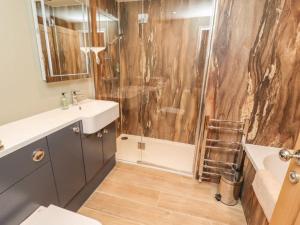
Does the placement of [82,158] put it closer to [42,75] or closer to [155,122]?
[42,75]

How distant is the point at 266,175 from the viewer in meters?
1.33

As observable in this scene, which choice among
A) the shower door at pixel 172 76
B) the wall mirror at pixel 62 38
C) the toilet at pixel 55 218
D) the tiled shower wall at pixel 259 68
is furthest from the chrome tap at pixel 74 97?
the tiled shower wall at pixel 259 68

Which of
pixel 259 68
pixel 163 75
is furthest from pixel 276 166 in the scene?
pixel 163 75

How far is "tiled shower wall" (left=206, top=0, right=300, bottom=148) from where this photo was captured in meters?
1.55

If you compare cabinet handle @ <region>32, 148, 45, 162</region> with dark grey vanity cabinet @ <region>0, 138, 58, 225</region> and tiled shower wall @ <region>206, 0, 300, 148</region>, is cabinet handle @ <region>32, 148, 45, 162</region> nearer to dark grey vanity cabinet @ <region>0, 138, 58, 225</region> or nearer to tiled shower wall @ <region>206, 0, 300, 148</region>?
dark grey vanity cabinet @ <region>0, 138, 58, 225</region>

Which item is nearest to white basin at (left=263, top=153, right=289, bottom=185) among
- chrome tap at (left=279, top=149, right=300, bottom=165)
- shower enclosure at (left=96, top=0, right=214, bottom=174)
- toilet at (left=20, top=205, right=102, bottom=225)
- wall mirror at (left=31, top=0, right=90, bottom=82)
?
shower enclosure at (left=96, top=0, right=214, bottom=174)

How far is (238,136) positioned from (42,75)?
205cm

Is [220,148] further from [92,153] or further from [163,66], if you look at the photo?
[163,66]

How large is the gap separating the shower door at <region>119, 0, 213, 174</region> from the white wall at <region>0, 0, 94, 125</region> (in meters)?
1.54

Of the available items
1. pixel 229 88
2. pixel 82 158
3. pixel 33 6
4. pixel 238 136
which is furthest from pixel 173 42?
pixel 82 158

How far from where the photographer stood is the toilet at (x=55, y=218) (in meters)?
1.03

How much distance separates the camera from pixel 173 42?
262 centimetres

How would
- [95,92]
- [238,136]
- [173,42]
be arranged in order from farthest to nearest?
[173,42]
[95,92]
[238,136]

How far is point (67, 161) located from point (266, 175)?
1.58m
